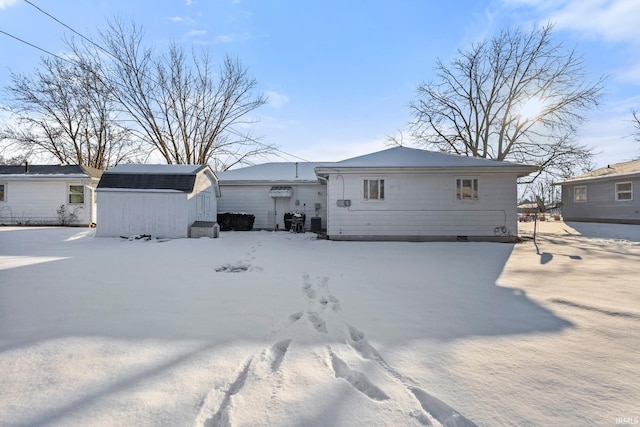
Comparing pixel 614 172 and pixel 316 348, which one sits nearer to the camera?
pixel 316 348

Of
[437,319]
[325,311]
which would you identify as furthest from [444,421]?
[325,311]

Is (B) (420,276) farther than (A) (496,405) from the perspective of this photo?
Yes

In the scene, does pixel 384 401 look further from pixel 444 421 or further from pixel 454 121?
pixel 454 121

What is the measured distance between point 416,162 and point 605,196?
44.3 feet

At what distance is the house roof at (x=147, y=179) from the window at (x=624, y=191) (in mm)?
21162

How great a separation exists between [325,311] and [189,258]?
4786 mm

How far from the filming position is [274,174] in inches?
679

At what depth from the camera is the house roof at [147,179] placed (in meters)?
11.3

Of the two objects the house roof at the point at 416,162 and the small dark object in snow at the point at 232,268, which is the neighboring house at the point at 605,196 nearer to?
the house roof at the point at 416,162

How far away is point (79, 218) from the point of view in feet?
52.6

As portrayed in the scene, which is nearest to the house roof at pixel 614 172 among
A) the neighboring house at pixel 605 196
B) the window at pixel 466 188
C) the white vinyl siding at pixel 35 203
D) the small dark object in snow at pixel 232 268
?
the neighboring house at pixel 605 196

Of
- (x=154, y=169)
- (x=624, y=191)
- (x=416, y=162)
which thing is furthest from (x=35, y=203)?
(x=624, y=191)

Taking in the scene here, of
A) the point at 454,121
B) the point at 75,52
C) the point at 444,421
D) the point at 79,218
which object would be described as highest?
the point at 75,52

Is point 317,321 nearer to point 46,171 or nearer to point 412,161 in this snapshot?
point 412,161
